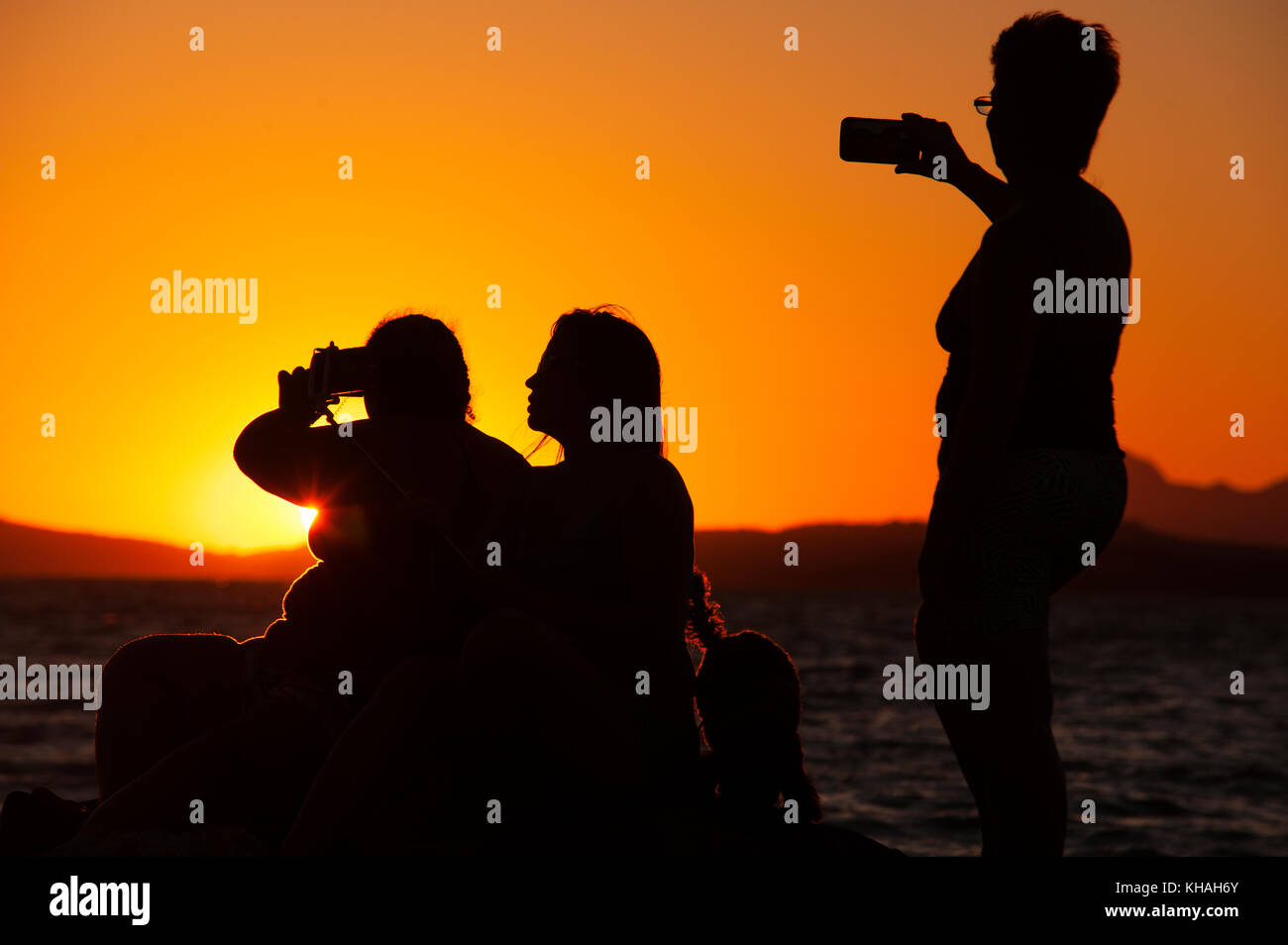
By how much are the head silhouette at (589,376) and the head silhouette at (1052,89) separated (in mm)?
1147

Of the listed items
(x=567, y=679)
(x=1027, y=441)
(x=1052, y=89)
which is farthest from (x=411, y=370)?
(x=1052, y=89)

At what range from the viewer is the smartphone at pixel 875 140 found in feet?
12.4

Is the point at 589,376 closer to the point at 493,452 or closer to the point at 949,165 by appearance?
the point at 493,452

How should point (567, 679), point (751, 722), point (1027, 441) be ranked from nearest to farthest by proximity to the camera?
1. point (1027, 441)
2. point (567, 679)
3. point (751, 722)

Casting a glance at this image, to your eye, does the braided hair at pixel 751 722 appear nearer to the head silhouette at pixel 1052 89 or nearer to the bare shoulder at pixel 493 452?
the bare shoulder at pixel 493 452

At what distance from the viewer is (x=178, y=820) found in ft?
12.4

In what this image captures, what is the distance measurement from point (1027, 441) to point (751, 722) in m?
1.35

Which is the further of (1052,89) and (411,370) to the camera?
(411,370)

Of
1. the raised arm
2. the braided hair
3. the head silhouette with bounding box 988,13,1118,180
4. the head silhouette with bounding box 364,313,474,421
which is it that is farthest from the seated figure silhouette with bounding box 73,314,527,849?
the head silhouette with bounding box 988,13,1118,180

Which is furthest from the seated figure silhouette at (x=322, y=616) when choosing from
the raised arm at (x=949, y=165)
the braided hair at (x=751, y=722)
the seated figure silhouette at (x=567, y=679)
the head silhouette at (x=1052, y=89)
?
the head silhouette at (x=1052, y=89)

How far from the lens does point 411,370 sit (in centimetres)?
420

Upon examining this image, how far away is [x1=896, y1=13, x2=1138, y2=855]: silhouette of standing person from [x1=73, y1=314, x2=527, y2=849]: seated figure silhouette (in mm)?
1392
